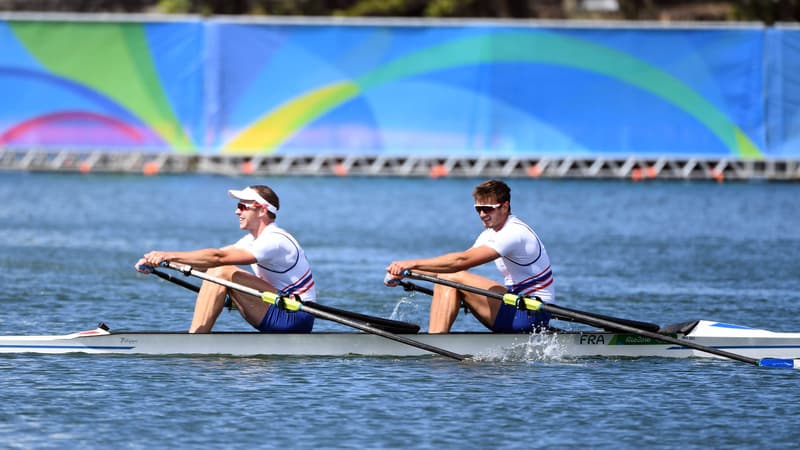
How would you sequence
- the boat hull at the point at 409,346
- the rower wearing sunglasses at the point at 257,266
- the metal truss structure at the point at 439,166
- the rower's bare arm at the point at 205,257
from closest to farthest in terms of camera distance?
the rower's bare arm at the point at 205,257
the rower wearing sunglasses at the point at 257,266
the boat hull at the point at 409,346
the metal truss structure at the point at 439,166

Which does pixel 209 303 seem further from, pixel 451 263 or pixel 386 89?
pixel 386 89

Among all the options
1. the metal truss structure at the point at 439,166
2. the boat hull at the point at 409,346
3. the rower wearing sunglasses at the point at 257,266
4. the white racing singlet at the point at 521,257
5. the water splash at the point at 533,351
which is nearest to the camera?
the rower wearing sunglasses at the point at 257,266

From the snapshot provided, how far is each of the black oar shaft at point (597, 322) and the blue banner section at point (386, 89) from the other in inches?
959

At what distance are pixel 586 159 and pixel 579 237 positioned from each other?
1173cm

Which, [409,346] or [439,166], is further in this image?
[439,166]

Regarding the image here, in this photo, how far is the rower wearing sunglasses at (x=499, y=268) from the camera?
13.5 m

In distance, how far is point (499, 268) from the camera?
549 inches

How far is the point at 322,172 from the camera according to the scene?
40.1 meters

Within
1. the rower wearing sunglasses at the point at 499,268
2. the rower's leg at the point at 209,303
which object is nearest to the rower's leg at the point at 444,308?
the rower wearing sunglasses at the point at 499,268

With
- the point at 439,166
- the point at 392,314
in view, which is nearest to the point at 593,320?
the point at 392,314

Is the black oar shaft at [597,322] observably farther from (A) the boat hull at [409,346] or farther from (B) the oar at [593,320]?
(A) the boat hull at [409,346]

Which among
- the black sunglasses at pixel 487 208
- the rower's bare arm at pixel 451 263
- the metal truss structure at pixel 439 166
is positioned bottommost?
the rower's bare arm at pixel 451 263

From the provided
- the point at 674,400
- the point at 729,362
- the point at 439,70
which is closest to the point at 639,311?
the point at 729,362

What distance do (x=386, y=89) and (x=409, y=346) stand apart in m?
24.4
